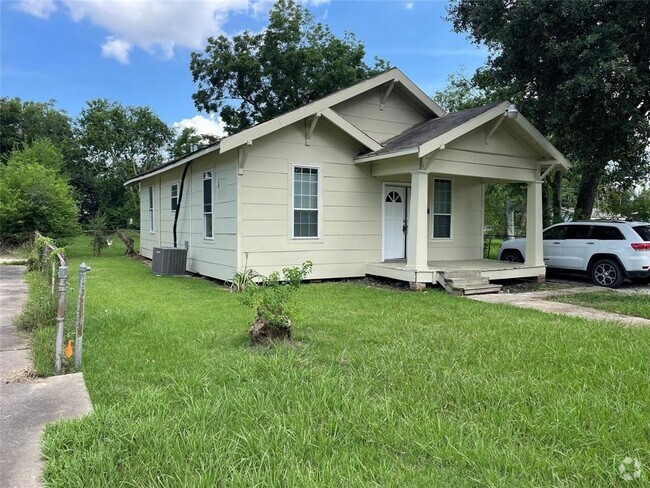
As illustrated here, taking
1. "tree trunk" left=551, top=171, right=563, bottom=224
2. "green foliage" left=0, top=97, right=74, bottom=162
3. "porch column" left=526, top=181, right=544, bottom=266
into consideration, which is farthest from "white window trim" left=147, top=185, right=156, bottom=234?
"green foliage" left=0, top=97, right=74, bottom=162

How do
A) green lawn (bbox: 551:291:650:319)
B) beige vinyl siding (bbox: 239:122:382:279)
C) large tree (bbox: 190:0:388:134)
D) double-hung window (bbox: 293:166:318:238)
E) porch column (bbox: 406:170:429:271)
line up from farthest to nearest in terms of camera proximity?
large tree (bbox: 190:0:388:134) < double-hung window (bbox: 293:166:318:238) < beige vinyl siding (bbox: 239:122:382:279) < porch column (bbox: 406:170:429:271) < green lawn (bbox: 551:291:650:319)

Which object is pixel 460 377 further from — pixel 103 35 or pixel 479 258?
pixel 103 35

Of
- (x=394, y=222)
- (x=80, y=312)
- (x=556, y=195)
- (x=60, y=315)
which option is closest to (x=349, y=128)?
(x=394, y=222)

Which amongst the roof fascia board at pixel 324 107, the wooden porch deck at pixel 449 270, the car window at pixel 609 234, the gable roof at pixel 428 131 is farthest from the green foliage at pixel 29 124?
the car window at pixel 609 234

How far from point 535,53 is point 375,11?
4.12 m

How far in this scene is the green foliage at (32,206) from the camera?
1727cm

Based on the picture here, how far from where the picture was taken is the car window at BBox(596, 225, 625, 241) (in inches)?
415

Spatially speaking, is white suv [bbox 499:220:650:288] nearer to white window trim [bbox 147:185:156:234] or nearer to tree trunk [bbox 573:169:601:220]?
tree trunk [bbox 573:169:601:220]

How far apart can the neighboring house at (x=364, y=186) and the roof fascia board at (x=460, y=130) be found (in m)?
0.02

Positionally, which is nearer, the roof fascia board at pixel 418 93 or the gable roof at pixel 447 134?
the gable roof at pixel 447 134

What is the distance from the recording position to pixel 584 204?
1525 centimetres

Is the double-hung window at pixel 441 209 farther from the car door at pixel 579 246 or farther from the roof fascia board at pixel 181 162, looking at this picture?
the roof fascia board at pixel 181 162

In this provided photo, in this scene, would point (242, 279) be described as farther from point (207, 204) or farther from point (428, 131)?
point (428, 131)

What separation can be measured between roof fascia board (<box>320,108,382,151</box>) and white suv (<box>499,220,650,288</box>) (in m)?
5.28
